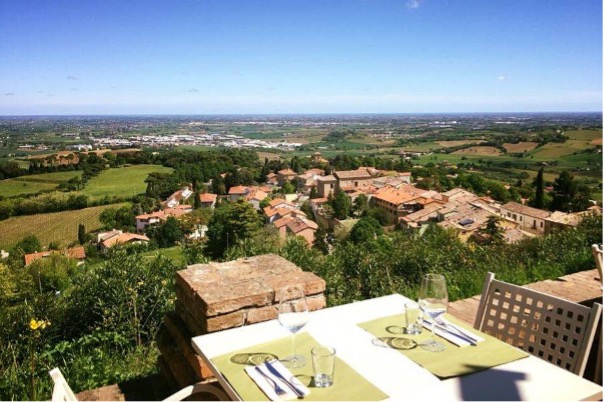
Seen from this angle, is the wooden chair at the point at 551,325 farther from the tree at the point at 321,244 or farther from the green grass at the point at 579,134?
the green grass at the point at 579,134

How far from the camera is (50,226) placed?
1118 inches

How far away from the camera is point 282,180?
1897 inches

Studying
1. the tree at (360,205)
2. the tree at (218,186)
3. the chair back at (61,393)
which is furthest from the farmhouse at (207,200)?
the chair back at (61,393)

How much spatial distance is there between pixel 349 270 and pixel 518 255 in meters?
1.95

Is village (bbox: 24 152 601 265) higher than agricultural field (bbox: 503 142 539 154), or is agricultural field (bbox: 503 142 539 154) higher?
agricultural field (bbox: 503 142 539 154)

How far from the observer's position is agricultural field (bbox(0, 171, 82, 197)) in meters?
27.9

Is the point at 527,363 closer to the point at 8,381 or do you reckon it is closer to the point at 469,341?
the point at 469,341

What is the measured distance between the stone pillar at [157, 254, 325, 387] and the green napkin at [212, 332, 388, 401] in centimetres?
33

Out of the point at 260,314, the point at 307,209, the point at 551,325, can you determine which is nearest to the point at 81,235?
the point at 307,209

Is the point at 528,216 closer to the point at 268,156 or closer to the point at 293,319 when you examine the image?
the point at 293,319

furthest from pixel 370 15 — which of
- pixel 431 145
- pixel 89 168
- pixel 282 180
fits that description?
pixel 431 145

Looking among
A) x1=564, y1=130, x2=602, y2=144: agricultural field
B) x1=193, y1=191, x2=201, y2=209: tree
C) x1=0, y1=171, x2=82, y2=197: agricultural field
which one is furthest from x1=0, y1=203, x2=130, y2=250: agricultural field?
x1=564, y1=130, x2=602, y2=144: agricultural field

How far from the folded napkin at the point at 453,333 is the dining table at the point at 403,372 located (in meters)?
0.03

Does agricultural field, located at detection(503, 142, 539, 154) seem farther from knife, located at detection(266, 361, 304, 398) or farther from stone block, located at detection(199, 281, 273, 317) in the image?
knife, located at detection(266, 361, 304, 398)
